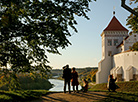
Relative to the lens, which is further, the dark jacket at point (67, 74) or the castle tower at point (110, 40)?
the castle tower at point (110, 40)

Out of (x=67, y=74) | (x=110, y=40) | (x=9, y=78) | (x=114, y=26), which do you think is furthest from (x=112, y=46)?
(x=9, y=78)

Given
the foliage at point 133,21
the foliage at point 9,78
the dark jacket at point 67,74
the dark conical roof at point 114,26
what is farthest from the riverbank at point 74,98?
the dark conical roof at point 114,26

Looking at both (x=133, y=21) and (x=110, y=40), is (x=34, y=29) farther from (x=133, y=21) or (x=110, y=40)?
(x=110, y=40)

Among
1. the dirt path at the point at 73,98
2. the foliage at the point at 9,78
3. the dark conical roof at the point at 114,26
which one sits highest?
the dark conical roof at the point at 114,26

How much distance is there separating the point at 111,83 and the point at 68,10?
6834mm

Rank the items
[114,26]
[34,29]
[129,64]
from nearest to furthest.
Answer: [34,29]
[129,64]
[114,26]

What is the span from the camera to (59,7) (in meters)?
9.72

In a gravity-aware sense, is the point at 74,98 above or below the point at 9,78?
below

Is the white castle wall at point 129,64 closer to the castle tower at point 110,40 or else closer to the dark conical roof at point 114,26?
the castle tower at point 110,40

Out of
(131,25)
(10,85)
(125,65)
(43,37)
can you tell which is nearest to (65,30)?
(43,37)

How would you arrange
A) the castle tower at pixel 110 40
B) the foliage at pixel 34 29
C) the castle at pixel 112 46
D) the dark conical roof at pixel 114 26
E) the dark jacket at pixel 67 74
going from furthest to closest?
1. the dark conical roof at pixel 114 26
2. the castle tower at pixel 110 40
3. the castle at pixel 112 46
4. the dark jacket at pixel 67 74
5. the foliage at pixel 34 29

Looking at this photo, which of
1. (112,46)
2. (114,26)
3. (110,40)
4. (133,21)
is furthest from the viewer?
(114,26)

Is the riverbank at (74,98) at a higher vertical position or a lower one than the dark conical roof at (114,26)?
lower

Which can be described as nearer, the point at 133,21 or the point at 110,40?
the point at 133,21
